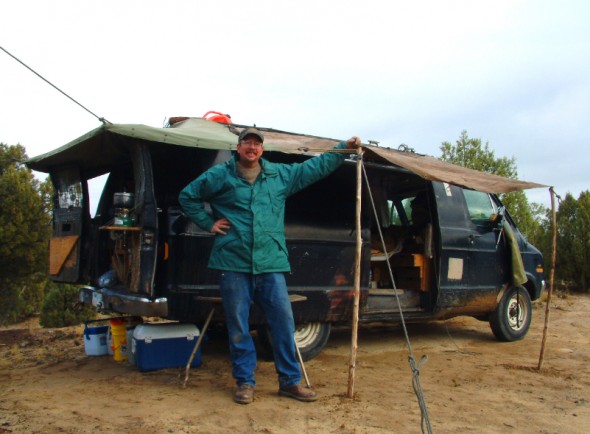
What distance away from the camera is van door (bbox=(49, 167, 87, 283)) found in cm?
559

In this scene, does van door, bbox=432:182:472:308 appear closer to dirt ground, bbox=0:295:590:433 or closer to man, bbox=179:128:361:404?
dirt ground, bbox=0:295:590:433

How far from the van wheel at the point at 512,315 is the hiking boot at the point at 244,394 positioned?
402 centimetres

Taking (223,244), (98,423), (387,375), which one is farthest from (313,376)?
(98,423)

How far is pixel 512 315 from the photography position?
22.9 ft

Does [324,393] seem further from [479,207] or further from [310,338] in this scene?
[479,207]

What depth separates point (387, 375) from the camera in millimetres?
4926

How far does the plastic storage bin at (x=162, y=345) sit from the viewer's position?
15.3ft

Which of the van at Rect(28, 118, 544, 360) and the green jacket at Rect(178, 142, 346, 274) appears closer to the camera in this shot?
the green jacket at Rect(178, 142, 346, 274)

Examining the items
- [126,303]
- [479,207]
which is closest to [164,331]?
[126,303]

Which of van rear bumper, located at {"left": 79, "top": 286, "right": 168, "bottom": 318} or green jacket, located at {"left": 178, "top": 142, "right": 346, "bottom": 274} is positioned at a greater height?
green jacket, located at {"left": 178, "top": 142, "right": 346, "bottom": 274}

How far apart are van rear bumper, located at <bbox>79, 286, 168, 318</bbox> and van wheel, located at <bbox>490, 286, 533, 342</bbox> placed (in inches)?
168

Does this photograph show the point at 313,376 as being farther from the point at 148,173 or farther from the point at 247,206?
the point at 148,173

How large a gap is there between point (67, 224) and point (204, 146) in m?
2.26

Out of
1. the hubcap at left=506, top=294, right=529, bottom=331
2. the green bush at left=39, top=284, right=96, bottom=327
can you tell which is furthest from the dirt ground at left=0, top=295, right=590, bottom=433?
the green bush at left=39, top=284, right=96, bottom=327
